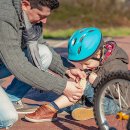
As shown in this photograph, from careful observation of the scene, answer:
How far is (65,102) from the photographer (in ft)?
18.4

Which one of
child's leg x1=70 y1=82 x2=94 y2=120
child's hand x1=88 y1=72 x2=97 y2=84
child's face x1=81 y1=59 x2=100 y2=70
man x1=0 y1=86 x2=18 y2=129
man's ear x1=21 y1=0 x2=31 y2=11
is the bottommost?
child's leg x1=70 y1=82 x2=94 y2=120

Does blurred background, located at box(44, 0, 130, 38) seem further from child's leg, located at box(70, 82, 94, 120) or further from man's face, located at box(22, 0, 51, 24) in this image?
man's face, located at box(22, 0, 51, 24)

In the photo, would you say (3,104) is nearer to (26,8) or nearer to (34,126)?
(34,126)

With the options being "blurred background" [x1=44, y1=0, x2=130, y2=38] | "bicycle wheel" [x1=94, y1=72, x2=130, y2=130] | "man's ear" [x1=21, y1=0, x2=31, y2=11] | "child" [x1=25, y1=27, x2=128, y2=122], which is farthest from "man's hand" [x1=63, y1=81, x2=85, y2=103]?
"blurred background" [x1=44, y1=0, x2=130, y2=38]

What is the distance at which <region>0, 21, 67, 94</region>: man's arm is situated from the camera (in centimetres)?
470

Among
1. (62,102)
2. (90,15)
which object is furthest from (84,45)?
(90,15)

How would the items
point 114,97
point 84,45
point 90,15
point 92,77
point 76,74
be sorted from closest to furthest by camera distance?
point 114,97 < point 76,74 < point 84,45 < point 92,77 < point 90,15

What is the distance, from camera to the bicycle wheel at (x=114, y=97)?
456cm

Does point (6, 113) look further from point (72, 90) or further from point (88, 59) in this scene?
point (88, 59)

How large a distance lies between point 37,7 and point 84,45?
2.61ft

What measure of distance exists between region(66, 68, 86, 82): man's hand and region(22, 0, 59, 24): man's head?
650 mm

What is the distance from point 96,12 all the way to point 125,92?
20.6 metres

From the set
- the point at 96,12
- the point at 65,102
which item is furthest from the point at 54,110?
the point at 96,12

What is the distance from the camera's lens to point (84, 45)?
215 inches
